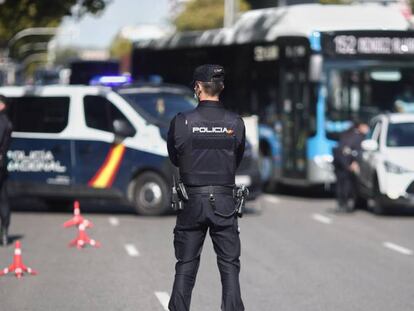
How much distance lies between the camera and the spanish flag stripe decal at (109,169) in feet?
61.1

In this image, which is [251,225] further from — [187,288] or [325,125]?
[187,288]

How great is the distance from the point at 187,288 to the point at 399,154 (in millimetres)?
11521

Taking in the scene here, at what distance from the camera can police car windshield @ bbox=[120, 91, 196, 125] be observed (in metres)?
18.8

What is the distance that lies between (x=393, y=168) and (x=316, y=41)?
3.92 m

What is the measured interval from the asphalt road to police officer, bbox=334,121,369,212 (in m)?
0.43

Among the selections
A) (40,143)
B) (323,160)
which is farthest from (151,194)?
(323,160)

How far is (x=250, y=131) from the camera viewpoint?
72.0 ft

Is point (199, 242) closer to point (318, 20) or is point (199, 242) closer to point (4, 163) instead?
point (4, 163)

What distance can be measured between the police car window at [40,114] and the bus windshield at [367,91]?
5497 mm

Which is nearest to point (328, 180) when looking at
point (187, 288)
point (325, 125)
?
point (325, 125)

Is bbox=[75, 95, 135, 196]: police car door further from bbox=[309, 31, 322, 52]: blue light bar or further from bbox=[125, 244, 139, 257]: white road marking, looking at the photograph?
bbox=[309, 31, 322, 52]: blue light bar

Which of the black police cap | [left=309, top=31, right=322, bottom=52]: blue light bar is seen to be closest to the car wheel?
[left=309, top=31, right=322, bottom=52]: blue light bar

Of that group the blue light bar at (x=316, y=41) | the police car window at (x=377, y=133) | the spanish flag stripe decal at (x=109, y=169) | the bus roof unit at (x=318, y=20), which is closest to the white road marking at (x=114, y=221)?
the spanish flag stripe decal at (x=109, y=169)

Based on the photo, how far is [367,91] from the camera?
22.2 metres
